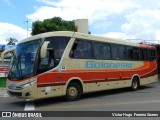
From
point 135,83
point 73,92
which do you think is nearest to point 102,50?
point 73,92

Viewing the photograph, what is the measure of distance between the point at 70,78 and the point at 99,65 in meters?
2.62

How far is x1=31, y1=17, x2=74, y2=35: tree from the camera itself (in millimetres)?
66812

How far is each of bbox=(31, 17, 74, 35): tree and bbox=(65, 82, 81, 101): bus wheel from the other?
50896mm

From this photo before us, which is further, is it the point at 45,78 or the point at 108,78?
the point at 108,78

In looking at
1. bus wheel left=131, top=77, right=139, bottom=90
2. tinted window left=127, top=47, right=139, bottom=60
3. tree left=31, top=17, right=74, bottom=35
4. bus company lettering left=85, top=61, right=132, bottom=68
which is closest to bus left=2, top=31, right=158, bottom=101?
bus company lettering left=85, top=61, right=132, bottom=68

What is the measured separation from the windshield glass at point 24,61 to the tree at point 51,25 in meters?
51.7

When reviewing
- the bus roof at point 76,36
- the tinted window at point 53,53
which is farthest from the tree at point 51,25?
the tinted window at point 53,53

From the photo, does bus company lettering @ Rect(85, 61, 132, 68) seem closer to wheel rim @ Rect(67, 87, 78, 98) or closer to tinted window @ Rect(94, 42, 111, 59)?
tinted window @ Rect(94, 42, 111, 59)

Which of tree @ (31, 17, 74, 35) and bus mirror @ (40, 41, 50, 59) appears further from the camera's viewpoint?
tree @ (31, 17, 74, 35)

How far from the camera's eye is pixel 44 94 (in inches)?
563

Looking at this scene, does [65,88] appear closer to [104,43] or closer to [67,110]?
[67,110]

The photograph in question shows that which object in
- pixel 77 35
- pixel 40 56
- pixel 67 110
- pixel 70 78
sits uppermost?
pixel 77 35

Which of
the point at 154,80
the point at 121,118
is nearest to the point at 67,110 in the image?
the point at 121,118

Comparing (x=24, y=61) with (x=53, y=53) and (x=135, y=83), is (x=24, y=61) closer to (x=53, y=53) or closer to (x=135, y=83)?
(x=53, y=53)
